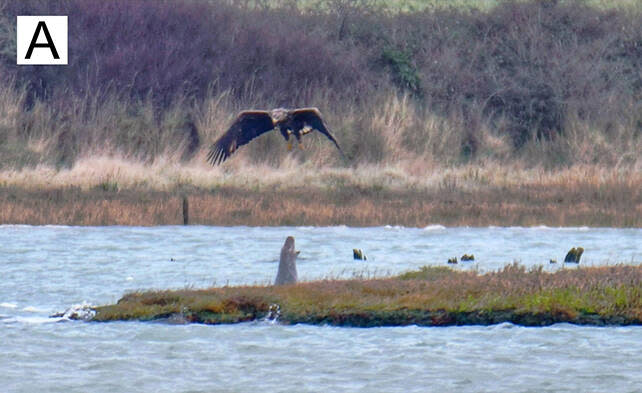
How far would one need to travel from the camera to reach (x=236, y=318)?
12.6m

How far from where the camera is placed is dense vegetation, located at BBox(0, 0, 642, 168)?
29000mm

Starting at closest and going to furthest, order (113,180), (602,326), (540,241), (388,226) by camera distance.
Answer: (602,326) → (540,241) → (388,226) → (113,180)

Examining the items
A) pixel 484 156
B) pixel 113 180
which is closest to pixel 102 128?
pixel 113 180

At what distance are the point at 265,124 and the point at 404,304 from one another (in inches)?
263

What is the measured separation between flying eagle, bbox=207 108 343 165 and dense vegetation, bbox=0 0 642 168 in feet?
27.4

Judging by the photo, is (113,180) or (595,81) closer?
(113,180)

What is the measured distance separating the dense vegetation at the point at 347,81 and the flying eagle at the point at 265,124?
27.4ft

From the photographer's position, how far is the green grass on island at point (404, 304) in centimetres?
1250

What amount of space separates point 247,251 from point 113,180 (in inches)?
255

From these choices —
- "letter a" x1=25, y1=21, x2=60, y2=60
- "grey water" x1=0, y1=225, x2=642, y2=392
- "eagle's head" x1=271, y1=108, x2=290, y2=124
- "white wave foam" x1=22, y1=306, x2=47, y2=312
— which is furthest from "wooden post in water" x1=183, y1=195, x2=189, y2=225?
"letter a" x1=25, y1=21, x2=60, y2=60

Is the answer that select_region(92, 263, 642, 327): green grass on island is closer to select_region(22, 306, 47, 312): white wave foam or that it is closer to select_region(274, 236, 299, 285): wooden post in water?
select_region(274, 236, 299, 285): wooden post in water

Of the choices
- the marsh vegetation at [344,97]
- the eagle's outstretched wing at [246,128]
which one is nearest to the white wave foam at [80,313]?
the eagle's outstretched wing at [246,128]

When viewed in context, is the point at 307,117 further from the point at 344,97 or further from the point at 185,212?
the point at 344,97

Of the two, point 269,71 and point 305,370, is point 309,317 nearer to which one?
point 305,370
